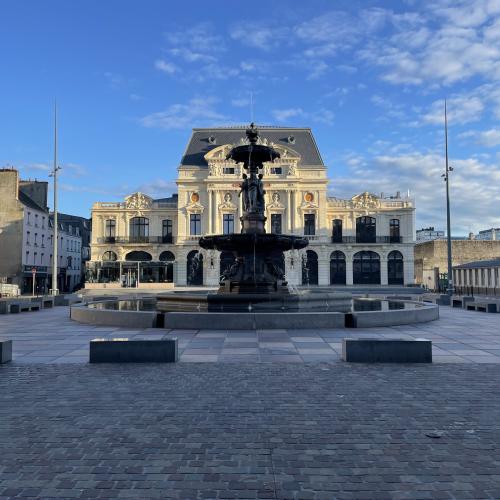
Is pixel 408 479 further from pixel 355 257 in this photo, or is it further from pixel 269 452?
pixel 355 257

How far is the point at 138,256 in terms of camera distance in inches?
2527

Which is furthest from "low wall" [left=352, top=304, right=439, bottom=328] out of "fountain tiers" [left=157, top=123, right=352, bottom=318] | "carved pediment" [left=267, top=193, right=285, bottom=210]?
"carved pediment" [left=267, top=193, right=285, bottom=210]

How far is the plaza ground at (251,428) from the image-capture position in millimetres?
3990

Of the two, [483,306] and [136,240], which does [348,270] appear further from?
[483,306]

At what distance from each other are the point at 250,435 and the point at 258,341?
6.49 metres

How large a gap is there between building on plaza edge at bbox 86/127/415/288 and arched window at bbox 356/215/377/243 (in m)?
0.15

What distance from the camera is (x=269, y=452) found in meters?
4.66

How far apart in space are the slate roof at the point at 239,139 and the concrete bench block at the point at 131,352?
56301mm

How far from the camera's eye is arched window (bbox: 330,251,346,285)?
6225 centimetres

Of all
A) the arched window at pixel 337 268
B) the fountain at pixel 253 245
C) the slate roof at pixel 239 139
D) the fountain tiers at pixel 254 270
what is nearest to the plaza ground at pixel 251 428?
the fountain tiers at pixel 254 270

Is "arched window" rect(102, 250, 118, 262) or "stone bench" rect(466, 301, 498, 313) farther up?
"arched window" rect(102, 250, 118, 262)

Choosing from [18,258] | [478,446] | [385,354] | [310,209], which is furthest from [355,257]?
[478,446]

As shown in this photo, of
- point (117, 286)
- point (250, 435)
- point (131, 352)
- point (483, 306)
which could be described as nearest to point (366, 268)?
point (117, 286)

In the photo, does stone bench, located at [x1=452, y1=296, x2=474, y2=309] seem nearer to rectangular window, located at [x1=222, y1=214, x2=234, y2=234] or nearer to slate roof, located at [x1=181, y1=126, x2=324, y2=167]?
rectangular window, located at [x1=222, y1=214, x2=234, y2=234]
